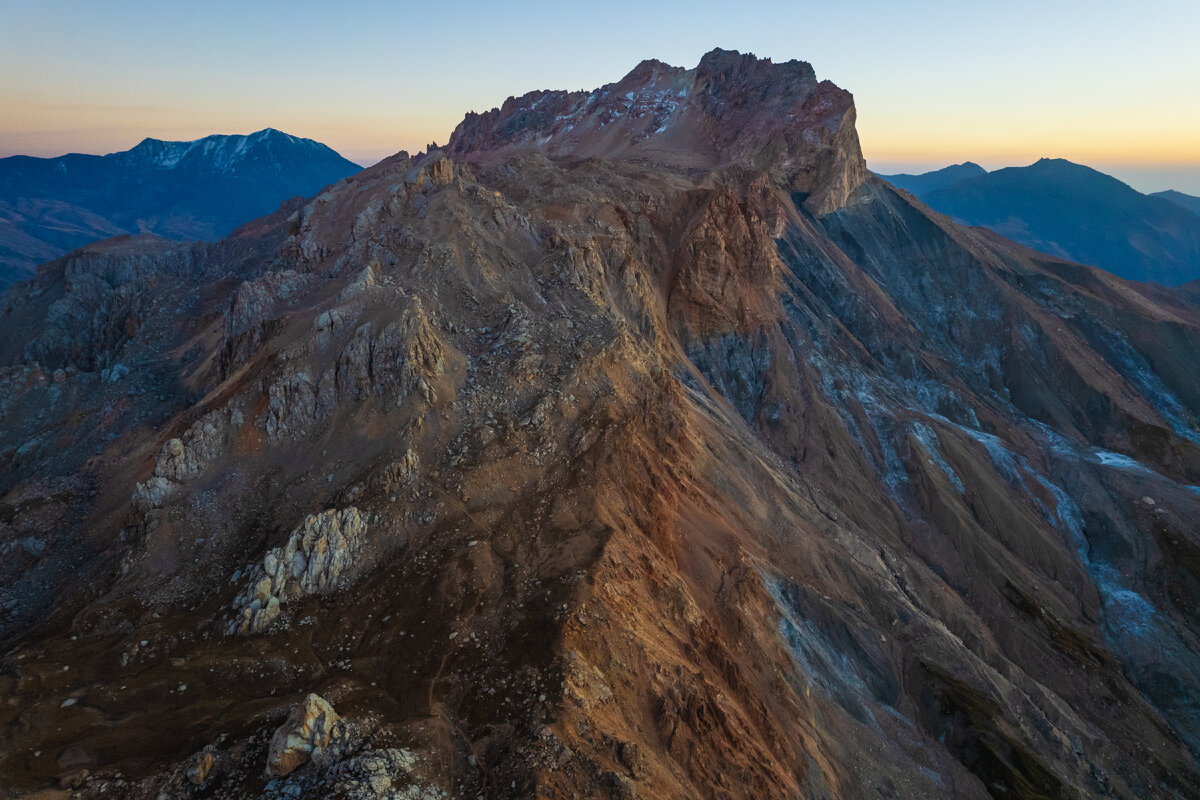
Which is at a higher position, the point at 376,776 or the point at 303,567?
the point at 303,567

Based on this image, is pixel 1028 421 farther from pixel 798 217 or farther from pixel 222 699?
pixel 222 699

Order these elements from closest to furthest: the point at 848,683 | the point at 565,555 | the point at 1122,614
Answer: the point at 565,555, the point at 848,683, the point at 1122,614

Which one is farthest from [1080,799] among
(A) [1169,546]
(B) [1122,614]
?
(A) [1169,546]

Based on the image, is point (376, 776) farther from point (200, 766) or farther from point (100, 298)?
point (100, 298)

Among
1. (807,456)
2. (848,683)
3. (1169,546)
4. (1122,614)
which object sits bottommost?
(1122,614)

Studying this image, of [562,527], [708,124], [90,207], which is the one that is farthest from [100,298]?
[90,207]

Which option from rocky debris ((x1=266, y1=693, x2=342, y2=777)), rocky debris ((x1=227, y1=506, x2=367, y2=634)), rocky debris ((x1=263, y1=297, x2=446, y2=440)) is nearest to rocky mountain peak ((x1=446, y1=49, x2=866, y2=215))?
rocky debris ((x1=263, y1=297, x2=446, y2=440))

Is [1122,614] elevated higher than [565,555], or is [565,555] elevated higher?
[565,555]
